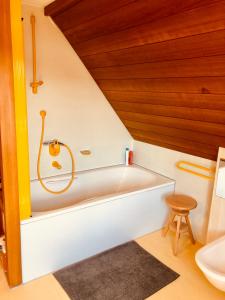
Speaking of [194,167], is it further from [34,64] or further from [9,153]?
[34,64]

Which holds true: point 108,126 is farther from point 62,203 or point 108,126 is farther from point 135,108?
point 62,203

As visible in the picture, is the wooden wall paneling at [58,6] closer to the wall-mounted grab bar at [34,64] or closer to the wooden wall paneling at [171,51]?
the wall-mounted grab bar at [34,64]

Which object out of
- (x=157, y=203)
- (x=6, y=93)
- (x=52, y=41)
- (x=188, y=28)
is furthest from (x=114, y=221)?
(x=52, y=41)

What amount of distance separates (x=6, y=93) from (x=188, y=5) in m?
1.21

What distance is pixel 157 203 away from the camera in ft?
8.75

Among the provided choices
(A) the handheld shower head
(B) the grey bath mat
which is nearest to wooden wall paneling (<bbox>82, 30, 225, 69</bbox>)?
(A) the handheld shower head

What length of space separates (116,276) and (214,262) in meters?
0.80

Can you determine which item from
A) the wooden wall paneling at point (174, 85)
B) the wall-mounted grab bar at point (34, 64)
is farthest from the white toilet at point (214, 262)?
the wall-mounted grab bar at point (34, 64)

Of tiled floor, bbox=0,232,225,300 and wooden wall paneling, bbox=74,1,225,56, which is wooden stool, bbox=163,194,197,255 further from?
wooden wall paneling, bbox=74,1,225,56

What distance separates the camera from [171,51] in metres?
1.64

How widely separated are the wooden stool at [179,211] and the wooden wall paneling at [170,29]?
150cm

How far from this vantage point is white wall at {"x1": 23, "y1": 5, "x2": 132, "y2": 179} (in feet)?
7.95

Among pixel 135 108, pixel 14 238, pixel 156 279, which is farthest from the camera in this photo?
pixel 135 108

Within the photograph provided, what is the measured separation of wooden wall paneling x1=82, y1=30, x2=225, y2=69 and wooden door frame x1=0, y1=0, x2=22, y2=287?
2.88 ft
